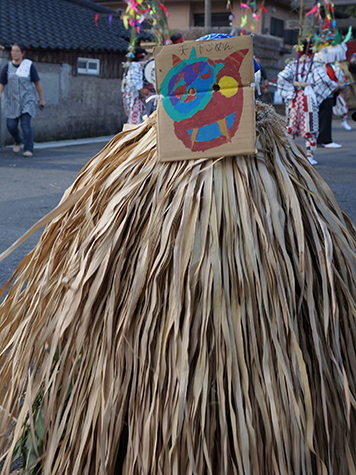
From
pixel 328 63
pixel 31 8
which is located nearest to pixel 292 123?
pixel 328 63

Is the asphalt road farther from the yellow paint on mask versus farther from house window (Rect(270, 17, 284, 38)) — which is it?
house window (Rect(270, 17, 284, 38))

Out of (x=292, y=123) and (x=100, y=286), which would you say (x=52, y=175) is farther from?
(x=100, y=286)

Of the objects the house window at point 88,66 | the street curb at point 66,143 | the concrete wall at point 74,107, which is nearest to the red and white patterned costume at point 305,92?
the street curb at point 66,143

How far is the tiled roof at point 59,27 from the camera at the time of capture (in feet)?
42.0

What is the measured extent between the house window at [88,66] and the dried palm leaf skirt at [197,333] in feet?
44.7

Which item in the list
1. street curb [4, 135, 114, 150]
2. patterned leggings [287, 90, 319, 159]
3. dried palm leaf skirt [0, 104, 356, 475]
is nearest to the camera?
dried palm leaf skirt [0, 104, 356, 475]

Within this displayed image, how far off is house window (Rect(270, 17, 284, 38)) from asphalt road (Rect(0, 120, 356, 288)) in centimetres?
1423

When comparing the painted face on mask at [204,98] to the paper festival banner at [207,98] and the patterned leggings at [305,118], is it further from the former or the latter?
the patterned leggings at [305,118]

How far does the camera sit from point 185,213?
4.57 ft

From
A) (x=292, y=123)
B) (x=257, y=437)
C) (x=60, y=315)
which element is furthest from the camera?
(x=292, y=123)

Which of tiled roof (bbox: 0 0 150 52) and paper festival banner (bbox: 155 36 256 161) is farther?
tiled roof (bbox: 0 0 150 52)

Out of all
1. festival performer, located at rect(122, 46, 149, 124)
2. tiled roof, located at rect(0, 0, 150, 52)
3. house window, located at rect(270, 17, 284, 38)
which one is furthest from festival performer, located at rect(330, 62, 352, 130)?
house window, located at rect(270, 17, 284, 38)

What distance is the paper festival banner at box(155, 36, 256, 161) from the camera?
4.71 feet

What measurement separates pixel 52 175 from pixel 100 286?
6.53m
